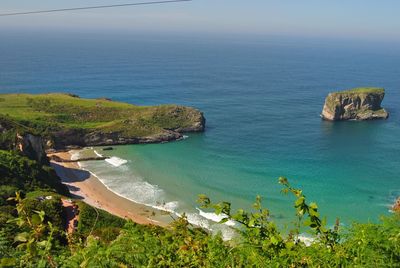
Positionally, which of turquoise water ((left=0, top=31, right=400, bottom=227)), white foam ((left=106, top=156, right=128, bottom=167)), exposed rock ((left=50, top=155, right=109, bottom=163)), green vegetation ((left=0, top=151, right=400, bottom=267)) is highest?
green vegetation ((left=0, top=151, right=400, bottom=267))

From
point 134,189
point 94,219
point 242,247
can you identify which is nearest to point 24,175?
point 134,189

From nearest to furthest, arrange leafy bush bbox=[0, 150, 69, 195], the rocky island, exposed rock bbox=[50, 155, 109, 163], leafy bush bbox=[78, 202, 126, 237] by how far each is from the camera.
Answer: leafy bush bbox=[78, 202, 126, 237] < leafy bush bbox=[0, 150, 69, 195] < exposed rock bbox=[50, 155, 109, 163] < the rocky island

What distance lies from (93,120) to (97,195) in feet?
87.9

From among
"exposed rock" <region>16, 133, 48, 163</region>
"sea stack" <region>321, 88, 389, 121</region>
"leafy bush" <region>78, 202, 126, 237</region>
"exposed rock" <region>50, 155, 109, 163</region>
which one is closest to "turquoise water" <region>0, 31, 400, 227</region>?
"exposed rock" <region>50, 155, 109, 163</region>

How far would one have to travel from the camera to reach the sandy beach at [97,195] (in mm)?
37875

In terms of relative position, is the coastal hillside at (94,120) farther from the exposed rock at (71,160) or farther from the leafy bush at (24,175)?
the leafy bush at (24,175)

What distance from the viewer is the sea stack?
75250 millimetres

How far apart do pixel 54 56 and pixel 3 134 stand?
138325mm

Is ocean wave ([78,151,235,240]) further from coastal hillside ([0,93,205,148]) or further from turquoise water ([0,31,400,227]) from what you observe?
coastal hillside ([0,93,205,148])

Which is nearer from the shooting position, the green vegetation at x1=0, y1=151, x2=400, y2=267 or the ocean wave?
the green vegetation at x1=0, y1=151, x2=400, y2=267

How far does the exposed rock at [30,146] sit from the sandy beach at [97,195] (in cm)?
354

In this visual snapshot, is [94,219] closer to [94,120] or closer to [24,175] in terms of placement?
[24,175]

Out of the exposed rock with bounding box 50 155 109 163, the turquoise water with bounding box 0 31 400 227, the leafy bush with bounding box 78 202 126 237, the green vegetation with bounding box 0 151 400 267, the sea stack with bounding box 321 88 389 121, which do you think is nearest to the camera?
the green vegetation with bounding box 0 151 400 267

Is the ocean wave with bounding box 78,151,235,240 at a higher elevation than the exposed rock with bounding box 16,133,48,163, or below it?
below
